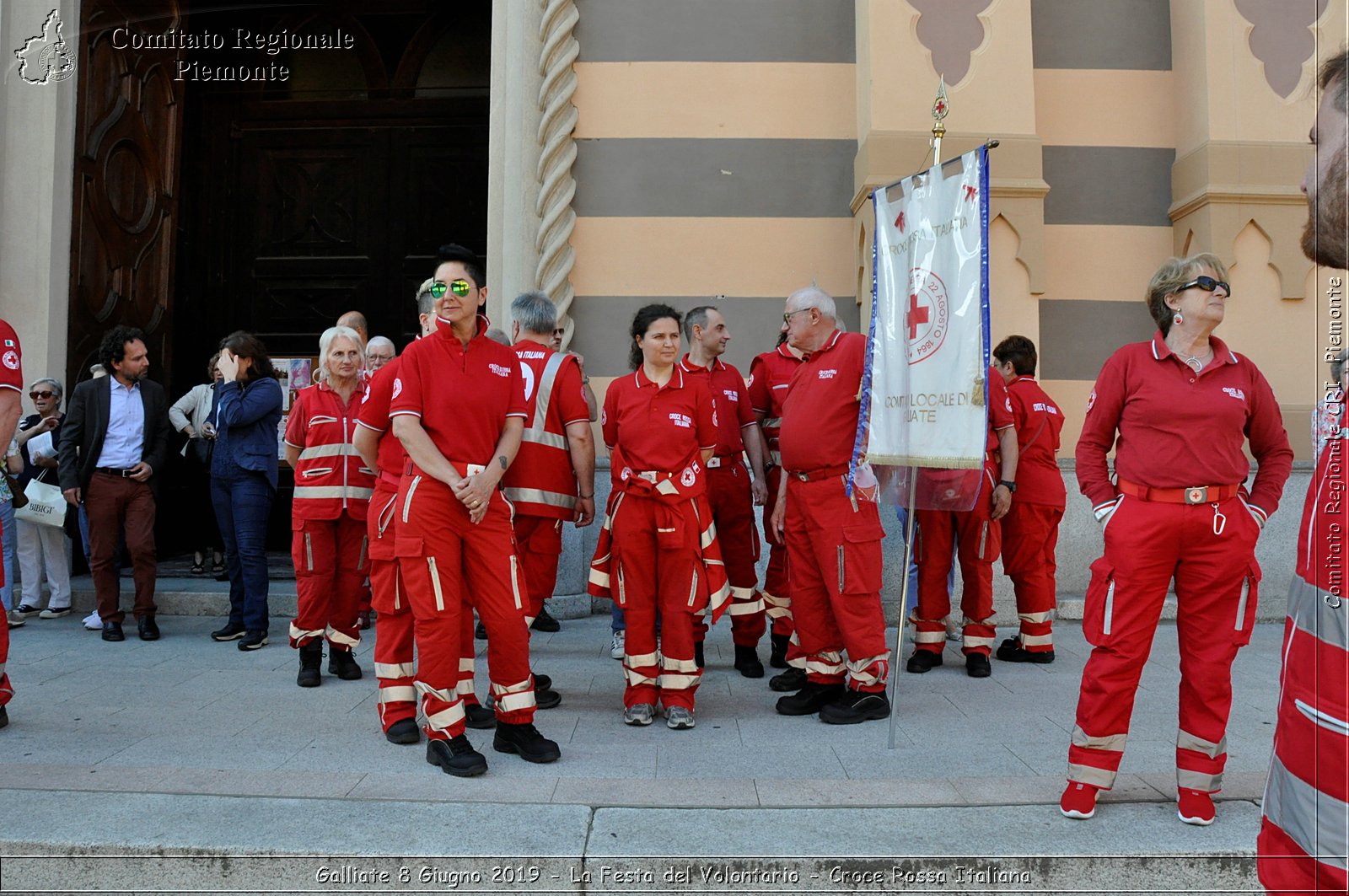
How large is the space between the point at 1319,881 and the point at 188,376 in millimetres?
10181

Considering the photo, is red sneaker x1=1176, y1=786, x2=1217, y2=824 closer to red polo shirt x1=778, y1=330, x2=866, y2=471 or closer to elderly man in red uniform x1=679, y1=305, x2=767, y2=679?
red polo shirt x1=778, y1=330, x2=866, y2=471

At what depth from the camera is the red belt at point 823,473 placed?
5086mm

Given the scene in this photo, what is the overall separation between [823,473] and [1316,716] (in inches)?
126

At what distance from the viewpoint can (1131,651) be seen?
12.3ft

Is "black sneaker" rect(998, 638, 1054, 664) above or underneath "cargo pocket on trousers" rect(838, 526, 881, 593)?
underneath

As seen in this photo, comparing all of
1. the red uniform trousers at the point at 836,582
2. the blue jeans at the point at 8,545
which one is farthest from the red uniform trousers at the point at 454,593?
the blue jeans at the point at 8,545

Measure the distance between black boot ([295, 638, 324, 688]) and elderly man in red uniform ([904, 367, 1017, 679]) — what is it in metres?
3.75

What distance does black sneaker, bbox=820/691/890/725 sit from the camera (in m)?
5.01

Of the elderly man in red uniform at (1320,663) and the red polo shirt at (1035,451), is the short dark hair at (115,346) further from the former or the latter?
the elderly man in red uniform at (1320,663)

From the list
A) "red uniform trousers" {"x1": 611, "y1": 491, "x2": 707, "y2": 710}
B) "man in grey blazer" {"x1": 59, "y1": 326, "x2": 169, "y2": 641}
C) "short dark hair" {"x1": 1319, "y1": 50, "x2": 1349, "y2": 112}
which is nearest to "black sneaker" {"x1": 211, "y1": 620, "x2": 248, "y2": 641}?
"man in grey blazer" {"x1": 59, "y1": 326, "x2": 169, "y2": 641}

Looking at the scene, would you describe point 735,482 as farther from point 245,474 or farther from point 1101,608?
point 245,474

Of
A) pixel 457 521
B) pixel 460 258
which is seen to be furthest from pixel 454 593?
pixel 460 258

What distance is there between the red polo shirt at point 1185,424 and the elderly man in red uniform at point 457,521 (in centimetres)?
259

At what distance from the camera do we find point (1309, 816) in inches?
78.4
